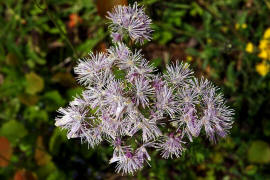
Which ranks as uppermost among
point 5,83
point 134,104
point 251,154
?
point 5,83

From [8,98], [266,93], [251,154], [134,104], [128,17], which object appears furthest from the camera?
[8,98]

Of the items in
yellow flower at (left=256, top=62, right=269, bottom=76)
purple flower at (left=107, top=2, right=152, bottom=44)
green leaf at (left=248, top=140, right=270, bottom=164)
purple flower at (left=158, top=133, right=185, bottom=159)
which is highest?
yellow flower at (left=256, top=62, right=269, bottom=76)

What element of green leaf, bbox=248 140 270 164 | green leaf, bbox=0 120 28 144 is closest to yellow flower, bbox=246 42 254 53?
green leaf, bbox=248 140 270 164

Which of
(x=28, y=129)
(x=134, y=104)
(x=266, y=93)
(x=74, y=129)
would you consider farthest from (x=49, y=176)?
(x=266, y=93)

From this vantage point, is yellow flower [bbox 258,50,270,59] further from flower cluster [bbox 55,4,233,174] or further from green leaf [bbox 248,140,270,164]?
Answer: flower cluster [bbox 55,4,233,174]

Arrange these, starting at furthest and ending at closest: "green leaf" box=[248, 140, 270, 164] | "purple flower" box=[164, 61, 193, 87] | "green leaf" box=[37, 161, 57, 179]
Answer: "green leaf" box=[37, 161, 57, 179] → "green leaf" box=[248, 140, 270, 164] → "purple flower" box=[164, 61, 193, 87]

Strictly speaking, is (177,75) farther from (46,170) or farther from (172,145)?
(46,170)

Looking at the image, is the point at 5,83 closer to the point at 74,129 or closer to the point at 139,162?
the point at 74,129
